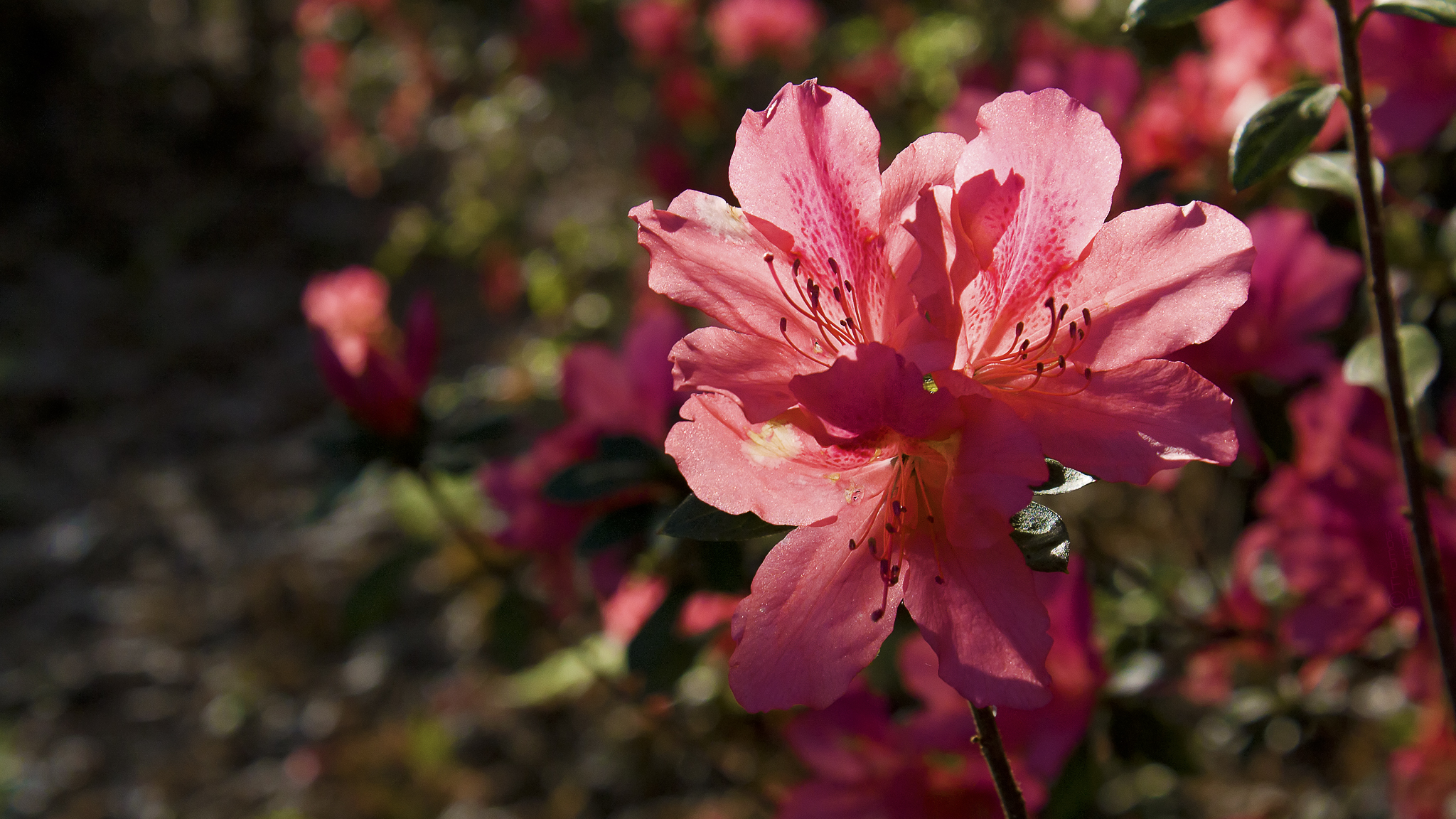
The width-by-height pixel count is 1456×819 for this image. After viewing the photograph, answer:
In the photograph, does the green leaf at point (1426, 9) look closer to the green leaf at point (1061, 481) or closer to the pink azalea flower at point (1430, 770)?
the green leaf at point (1061, 481)

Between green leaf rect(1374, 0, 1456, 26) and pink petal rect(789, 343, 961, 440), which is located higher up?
green leaf rect(1374, 0, 1456, 26)

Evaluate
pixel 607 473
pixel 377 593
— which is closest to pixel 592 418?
pixel 607 473

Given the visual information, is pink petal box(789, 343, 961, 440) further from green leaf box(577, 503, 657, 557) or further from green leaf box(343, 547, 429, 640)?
green leaf box(343, 547, 429, 640)

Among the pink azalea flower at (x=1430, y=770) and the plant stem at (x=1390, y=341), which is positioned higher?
the plant stem at (x=1390, y=341)

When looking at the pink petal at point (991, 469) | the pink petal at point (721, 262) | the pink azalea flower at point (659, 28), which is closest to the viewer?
the pink petal at point (991, 469)

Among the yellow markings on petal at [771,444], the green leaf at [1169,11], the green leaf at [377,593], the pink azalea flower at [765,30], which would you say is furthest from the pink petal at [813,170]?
the pink azalea flower at [765,30]

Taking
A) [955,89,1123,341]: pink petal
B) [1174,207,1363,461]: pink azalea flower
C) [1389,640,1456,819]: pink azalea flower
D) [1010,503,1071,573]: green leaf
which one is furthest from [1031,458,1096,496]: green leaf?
[1389,640,1456,819]: pink azalea flower
